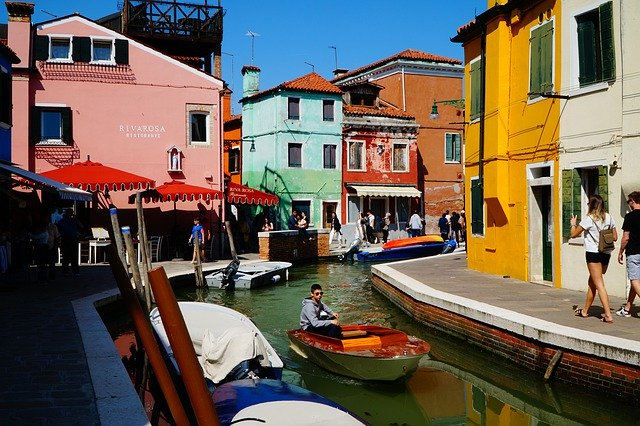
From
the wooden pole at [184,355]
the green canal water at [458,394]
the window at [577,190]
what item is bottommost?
the green canal water at [458,394]

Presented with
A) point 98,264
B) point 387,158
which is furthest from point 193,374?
point 387,158

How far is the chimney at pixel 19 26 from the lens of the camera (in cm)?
2303

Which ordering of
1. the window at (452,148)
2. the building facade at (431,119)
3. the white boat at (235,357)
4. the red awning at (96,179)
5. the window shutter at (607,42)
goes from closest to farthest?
the white boat at (235,357), the window shutter at (607,42), the red awning at (96,179), the building facade at (431,119), the window at (452,148)

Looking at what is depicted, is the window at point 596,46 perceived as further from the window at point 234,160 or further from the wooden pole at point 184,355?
the window at point 234,160

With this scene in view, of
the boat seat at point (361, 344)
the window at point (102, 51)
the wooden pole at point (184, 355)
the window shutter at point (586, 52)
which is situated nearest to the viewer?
the wooden pole at point (184, 355)

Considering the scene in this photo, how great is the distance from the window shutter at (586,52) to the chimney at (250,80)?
25.3 meters

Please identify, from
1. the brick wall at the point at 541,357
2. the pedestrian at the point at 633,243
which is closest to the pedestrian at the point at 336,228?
the brick wall at the point at 541,357

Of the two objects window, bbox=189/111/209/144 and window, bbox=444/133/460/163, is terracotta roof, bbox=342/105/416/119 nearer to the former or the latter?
window, bbox=444/133/460/163

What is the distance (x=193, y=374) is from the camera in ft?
16.9

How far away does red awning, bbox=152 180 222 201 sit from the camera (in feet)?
72.6

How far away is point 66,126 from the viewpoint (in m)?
23.7

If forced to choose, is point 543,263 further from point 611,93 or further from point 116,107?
point 116,107

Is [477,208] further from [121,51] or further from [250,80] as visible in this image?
[250,80]

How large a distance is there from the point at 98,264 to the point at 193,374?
1642cm
